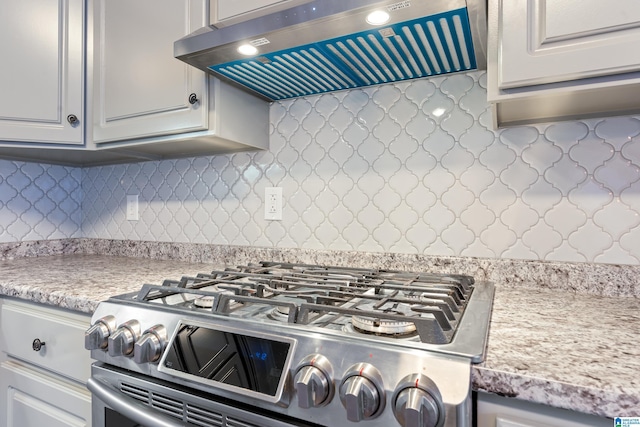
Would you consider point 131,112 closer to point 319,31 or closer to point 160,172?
point 160,172

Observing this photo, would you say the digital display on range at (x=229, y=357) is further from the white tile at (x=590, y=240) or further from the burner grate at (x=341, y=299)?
the white tile at (x=590, y=240)

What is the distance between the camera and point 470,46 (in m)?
0.95

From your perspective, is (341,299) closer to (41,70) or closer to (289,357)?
(289,357)

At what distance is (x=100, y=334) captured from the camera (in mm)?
769

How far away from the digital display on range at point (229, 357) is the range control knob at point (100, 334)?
0.18 meters

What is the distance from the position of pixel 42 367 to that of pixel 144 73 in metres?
0.94

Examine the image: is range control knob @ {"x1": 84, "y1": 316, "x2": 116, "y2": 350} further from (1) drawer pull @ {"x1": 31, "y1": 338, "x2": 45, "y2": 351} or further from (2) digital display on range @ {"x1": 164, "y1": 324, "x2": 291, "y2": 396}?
(1) drawer pull @ {"x1": 31, "y1": 338, "x2": 45, "y2": 351}

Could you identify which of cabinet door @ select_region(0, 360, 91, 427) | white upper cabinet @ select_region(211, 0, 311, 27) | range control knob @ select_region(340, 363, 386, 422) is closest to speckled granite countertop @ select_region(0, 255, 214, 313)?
cabinet door @ select_region(0, 360, 91, 427)

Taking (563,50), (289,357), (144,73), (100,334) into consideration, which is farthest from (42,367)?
(563,50)

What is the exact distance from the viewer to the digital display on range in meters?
0.59

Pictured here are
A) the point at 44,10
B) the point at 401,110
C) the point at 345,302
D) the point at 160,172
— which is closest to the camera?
the point at 345,302

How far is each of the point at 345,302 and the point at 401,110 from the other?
0.70 meters

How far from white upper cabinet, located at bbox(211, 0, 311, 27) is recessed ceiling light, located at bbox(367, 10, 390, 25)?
0.66 ft

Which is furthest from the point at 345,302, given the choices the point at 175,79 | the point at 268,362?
the point at 175,79
